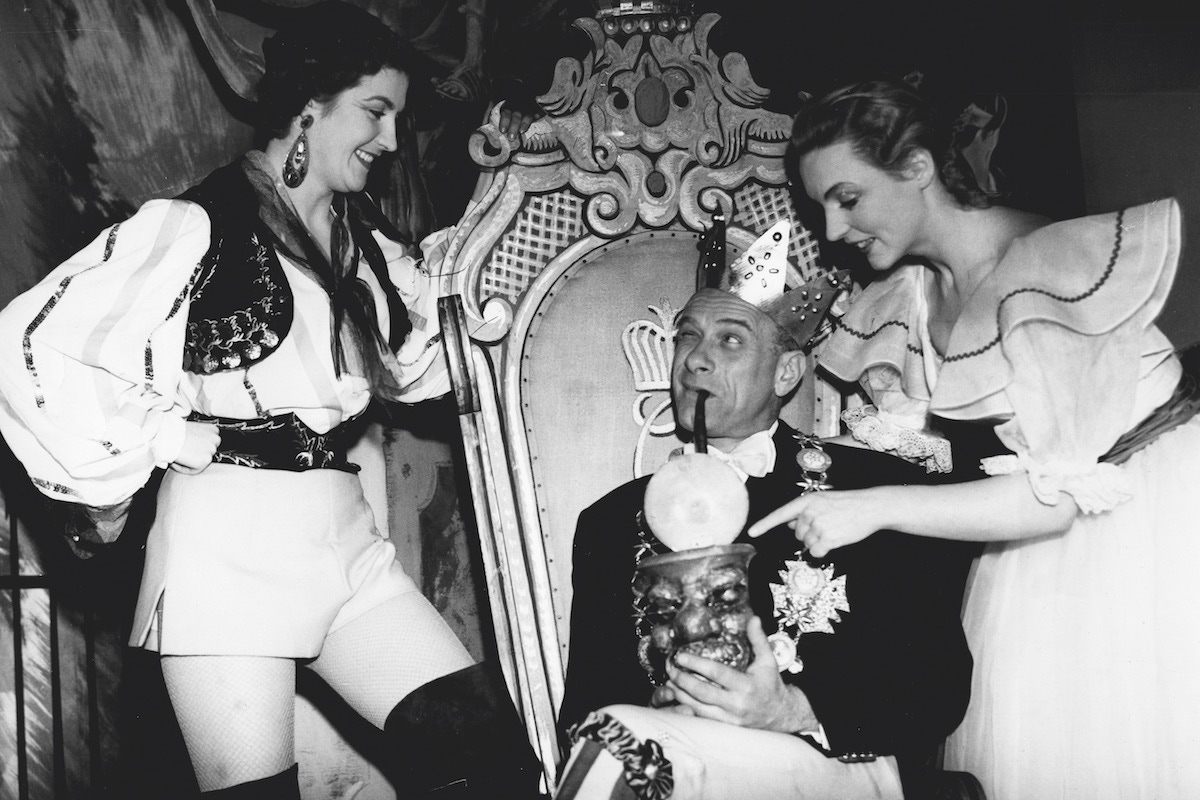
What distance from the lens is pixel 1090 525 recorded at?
6.53ft

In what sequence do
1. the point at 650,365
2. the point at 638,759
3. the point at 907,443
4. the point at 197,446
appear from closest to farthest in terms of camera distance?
the point at 638,759 → the point at 197,446 → the point at 907,443 → the point at 650,365

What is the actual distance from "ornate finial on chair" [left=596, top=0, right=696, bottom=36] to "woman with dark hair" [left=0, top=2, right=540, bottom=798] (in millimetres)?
540

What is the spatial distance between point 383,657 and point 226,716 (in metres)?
0.29

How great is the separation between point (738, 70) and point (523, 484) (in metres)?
1.06

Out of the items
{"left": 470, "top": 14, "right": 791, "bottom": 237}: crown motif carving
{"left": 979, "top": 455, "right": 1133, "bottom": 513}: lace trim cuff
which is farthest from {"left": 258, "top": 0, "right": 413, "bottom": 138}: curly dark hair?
{"left": 979, "top": 455, "right": 1133, "bottom": 513}: lace trim cuff

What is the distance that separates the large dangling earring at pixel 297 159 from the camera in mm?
2125

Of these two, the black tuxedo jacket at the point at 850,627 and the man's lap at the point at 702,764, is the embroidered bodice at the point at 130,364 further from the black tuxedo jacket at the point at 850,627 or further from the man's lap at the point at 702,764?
the man's lap at the point at 702,764

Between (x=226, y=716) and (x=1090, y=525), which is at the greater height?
(x=1090, y=525)

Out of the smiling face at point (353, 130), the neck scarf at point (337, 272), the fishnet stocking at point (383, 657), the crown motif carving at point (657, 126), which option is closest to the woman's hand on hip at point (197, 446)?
the neck scarf at point (337, 272)

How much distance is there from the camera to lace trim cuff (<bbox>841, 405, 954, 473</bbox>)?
226cm

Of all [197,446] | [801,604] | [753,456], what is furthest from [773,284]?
[197,446]

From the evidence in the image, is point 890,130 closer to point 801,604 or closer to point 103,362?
point 801,604

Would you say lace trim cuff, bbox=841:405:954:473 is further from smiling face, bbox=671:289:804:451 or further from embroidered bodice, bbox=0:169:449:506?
embroidered bodice, bbox=0:169:449:506

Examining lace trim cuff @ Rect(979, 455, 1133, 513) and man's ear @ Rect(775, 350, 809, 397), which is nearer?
lace trim cuff @ Rect(979, 455, 1133, 513)
